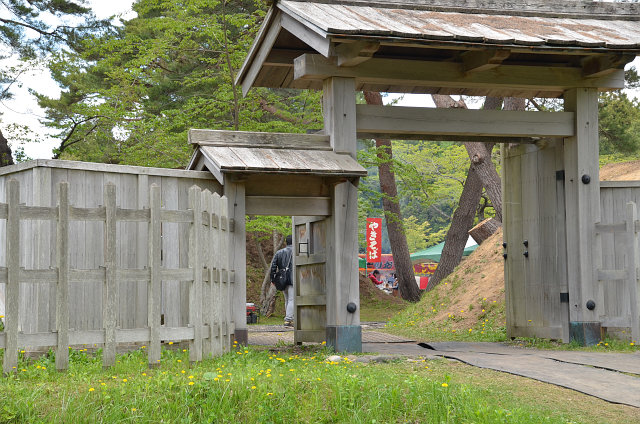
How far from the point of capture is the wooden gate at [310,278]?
11000mm

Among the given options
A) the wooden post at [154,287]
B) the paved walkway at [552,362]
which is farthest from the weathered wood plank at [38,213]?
the paved walkway at [552,362]

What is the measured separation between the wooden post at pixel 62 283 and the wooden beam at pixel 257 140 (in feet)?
10.8

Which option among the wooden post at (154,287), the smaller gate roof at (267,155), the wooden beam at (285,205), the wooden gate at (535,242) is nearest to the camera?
the wooden post at (154,287)

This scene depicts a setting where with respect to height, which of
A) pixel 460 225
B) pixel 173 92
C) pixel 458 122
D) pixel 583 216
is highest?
pixel 173 92

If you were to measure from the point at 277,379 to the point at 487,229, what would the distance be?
16.8 m

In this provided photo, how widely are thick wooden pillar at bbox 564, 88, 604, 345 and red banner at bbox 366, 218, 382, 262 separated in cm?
2129

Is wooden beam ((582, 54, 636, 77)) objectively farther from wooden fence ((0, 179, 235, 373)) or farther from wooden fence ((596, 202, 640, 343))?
wooden fence ((0, 179, 235, 373))

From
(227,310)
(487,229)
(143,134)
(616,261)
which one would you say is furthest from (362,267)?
(227,310)

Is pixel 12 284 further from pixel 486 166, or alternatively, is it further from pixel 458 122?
pixel 486 166

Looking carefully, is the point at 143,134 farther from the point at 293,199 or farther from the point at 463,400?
the point at 463,400

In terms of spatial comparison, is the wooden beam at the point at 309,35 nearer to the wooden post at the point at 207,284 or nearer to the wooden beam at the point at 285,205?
the wooden beam at the point at 285,205

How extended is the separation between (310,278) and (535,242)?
3.63 meters

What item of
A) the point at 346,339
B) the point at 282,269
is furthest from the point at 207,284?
the point at 282,269

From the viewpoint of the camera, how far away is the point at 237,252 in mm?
10102
